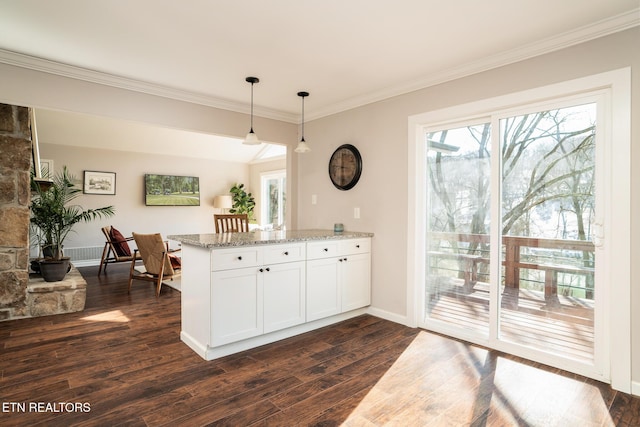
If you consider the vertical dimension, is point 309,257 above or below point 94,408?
above

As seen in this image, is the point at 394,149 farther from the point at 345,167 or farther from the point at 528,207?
the point at 528,207

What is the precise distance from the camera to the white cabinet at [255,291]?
2.66 m

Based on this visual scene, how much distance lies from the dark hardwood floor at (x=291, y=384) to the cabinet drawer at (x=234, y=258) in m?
0.71

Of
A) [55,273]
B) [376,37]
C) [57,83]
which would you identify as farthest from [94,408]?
[376,37]

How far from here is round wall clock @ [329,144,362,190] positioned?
155 inches

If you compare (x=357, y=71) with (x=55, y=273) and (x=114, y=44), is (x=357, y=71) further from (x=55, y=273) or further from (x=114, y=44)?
(x=55, y=273)

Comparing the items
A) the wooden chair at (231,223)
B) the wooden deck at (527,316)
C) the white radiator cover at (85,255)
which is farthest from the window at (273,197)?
the wooden deck at (527,316)

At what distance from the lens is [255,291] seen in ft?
9.41

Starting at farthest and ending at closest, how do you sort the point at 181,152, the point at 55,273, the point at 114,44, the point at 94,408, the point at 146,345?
the point at 181,152 → the point at 55,273 → the point at 146,345 → the point at 114,44 → the point at 94,408

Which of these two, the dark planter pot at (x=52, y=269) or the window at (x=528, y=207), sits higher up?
the window at (x=528, y=207)

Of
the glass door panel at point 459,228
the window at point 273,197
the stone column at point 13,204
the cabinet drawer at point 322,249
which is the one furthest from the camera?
the window at point 273,197

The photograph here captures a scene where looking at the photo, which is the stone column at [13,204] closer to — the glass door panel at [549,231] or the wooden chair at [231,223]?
the wooden chair at [231,223]

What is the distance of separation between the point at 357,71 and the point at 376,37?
0.63 m

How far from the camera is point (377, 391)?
2.25m
